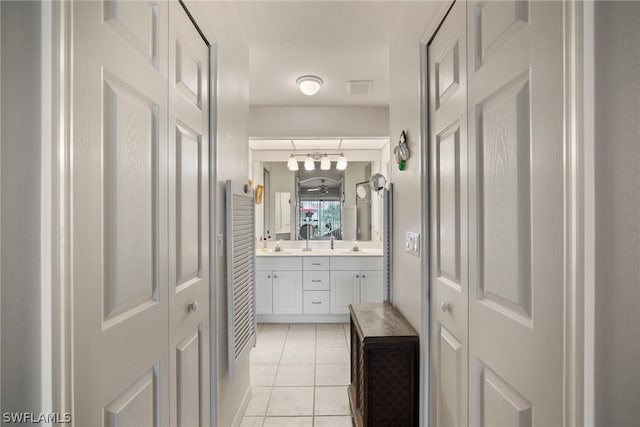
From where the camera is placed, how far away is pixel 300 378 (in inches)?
107

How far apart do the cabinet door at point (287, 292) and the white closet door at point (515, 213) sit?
2962 mm

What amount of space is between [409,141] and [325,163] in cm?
270

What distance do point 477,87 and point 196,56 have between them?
3.82 ft

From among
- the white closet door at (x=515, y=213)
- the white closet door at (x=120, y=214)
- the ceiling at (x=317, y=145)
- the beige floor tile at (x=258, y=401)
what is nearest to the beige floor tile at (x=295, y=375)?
the beige floor tile at (x=258, y=401)

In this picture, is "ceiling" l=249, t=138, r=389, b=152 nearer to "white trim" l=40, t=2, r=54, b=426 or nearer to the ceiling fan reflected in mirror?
the ceiling fan reflected in mirror

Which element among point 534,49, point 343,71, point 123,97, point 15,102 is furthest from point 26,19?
point 343,71

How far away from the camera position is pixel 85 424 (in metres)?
0.75

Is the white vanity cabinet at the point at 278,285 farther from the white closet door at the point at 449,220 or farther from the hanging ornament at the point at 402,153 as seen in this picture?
the white closet door at the point at 449,220

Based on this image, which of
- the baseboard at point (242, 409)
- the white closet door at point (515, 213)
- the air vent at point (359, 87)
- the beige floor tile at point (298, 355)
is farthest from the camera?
the air vent at point (359, 87)

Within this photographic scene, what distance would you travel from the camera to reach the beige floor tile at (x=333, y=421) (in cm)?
210

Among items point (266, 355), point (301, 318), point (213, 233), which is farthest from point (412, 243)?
point (301, 318)

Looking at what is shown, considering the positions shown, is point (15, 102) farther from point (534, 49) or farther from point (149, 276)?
point (534, 49)

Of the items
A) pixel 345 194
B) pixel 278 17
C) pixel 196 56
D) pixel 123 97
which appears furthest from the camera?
pixel 345 194

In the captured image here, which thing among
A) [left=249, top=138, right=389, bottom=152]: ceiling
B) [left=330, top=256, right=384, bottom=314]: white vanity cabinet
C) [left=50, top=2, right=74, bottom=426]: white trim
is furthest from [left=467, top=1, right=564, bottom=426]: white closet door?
[left=249, top=138, right=389, bottom=152]: ceiling
